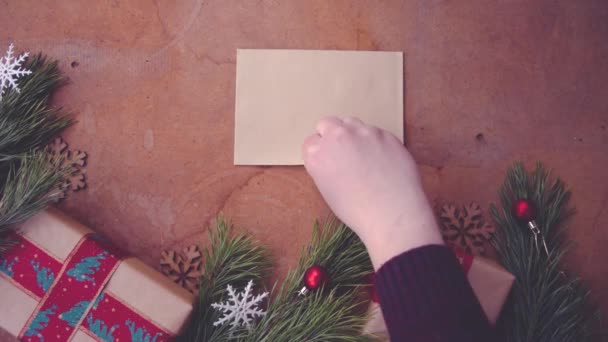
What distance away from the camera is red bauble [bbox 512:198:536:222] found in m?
0.55

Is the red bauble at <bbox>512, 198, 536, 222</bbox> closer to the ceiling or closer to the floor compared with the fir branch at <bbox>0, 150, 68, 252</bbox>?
closer to the floor

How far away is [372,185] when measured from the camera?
1.67 feet

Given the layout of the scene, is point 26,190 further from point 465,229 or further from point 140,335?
point 465,229

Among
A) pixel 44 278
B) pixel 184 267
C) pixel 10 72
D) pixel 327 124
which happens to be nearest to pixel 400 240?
pixel 327 124

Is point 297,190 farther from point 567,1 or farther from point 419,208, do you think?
point 567,1

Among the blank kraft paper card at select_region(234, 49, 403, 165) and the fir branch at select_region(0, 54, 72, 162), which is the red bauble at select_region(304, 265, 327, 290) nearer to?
the blank kraft paper card at select_region(234, 49, 403, 165)

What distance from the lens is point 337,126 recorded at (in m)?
0.55

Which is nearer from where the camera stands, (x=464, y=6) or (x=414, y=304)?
(x=414, y=304)

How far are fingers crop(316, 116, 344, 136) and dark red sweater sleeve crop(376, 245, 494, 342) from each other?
193 millimetres

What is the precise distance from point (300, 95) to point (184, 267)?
298mm

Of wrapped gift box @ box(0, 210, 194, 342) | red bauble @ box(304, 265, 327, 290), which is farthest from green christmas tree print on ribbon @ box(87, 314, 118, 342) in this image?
red bauble @ box(304, 265, 327, 290)

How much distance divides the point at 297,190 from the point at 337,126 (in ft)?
0.39

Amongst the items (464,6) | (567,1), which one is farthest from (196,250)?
(567,1)

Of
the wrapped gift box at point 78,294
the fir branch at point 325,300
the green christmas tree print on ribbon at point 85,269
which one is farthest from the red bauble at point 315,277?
the green christmas tree print on ribbon at point 85,269
